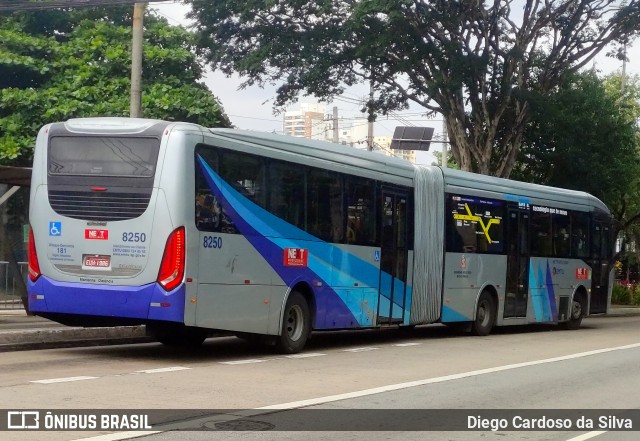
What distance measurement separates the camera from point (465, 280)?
21.8 m

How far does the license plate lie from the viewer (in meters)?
13.8

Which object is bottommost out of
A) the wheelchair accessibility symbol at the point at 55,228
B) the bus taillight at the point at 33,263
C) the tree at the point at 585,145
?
the bus taillight at the point at 33,263

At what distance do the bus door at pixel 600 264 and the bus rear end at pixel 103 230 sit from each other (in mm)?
15711

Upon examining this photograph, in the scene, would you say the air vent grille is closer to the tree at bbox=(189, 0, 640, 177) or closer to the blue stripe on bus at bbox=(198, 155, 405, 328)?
the blue stripe on bus at bbox=(198, 155, 405, 328)

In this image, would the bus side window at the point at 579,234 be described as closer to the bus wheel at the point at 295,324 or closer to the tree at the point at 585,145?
the tree at the point at 585,145

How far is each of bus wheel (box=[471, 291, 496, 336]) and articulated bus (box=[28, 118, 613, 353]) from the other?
1.56ft

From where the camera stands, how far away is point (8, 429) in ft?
28.6

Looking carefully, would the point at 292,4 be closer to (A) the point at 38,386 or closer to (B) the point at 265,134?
(B) the point at 265,134

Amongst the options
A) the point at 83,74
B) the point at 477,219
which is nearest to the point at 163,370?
the point at 477,219

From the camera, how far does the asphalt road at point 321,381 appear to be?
395 inches

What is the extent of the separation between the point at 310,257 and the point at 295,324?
1078 millimetres

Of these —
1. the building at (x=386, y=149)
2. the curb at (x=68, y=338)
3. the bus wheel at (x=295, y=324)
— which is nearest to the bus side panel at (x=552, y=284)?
the building at (x=386, y=149)

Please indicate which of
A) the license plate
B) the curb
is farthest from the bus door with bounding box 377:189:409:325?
the license plate

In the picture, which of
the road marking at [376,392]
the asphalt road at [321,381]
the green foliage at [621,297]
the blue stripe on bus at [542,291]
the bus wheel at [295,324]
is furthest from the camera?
the green foliage at [621,297]
